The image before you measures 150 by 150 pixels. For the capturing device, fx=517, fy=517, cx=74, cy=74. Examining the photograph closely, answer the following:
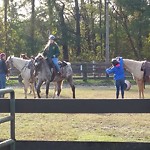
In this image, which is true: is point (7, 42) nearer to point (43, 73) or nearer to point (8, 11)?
point (8, 11)

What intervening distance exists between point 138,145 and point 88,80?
2954 cm

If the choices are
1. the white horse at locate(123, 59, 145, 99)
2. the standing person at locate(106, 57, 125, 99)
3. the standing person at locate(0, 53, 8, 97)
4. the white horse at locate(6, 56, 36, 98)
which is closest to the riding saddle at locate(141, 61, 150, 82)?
the white horse at locate(123, 59, 145, 99)

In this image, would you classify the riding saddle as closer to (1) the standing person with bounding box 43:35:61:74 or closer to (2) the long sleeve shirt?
(2) the long sleeve shirt

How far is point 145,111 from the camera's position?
7195 mm

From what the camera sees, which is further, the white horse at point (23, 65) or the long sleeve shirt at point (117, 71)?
the white horse at point (23, 65)

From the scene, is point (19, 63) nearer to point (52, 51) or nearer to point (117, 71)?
point (52, 51)

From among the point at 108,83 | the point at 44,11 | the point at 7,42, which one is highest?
the point at 44,11

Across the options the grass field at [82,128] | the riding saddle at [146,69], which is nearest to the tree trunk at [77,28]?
the riding saddle at [146,69]

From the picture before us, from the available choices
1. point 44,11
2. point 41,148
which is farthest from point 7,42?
point 41,148

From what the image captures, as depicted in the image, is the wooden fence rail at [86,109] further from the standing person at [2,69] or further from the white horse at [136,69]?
the standing person at [2,69]

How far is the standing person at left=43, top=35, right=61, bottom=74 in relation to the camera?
1977 cm

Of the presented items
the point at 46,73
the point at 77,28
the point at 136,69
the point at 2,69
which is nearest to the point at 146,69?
the point at 136,69

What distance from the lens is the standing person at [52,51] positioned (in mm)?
19766

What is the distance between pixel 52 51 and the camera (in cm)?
1995
